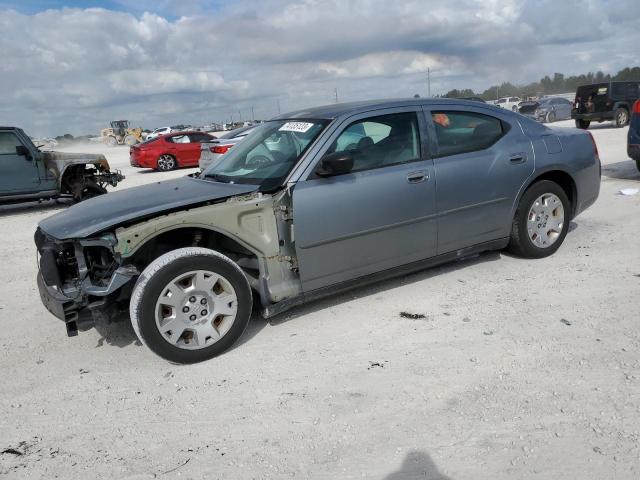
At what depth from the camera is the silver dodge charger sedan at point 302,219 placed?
3.36 m

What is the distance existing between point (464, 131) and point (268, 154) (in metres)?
1.72

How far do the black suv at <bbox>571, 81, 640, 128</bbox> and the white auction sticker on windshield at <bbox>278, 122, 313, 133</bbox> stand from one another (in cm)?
1940

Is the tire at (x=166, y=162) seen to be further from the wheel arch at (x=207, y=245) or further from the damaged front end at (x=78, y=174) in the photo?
the wheel arch at (x=207, y=245)

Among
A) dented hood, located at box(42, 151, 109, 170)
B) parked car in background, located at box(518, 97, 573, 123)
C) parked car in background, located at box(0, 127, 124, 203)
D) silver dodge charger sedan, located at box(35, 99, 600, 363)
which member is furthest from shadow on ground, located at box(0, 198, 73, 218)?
parked car in background, located at box(518, 97, 573, 123)

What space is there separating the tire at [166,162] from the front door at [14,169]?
307 inches

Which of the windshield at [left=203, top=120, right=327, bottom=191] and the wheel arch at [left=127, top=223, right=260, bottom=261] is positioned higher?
the windshield at [left=203, top=120, right=327, bottom=191]

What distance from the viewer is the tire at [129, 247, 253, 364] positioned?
10.7 feet

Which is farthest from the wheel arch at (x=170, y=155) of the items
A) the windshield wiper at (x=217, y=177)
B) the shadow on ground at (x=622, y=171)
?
the windshield wiper at (x=217, y=177)

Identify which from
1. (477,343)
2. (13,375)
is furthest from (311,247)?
(13,375)

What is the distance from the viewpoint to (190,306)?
3.41 meters

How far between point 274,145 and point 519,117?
2.38 meters

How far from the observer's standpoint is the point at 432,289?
4.47 meters

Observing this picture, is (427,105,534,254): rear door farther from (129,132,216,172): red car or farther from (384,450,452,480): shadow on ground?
(129,132,216,172): red car

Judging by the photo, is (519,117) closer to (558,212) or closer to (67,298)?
(558,212)
